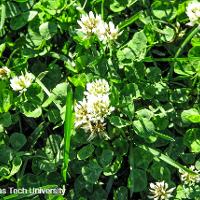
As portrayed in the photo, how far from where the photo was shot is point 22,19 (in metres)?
2.05

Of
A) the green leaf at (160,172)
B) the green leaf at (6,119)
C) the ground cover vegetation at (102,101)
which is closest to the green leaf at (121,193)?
the ground cover vegetation at (102,101)

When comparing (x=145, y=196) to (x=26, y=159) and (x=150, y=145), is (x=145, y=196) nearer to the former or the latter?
(x=150, y=145)

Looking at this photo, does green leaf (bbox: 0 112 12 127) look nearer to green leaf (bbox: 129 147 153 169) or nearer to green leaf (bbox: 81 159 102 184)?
green leaf (bbox: 81 159 102 184)

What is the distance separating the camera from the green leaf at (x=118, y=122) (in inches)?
68.8

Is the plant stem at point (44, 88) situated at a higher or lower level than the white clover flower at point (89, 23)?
lower

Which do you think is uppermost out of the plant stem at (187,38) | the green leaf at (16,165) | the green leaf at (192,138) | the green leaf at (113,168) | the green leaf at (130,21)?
the green leaf at (130,21)

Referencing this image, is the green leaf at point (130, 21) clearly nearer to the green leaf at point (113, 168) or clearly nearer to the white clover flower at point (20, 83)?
the white clover flower at point (20, 83)

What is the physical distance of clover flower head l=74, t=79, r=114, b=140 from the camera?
5.60 feet

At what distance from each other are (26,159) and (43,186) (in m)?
0.13

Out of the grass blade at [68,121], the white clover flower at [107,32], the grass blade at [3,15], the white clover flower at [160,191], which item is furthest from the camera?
the grass blade at [3,15]

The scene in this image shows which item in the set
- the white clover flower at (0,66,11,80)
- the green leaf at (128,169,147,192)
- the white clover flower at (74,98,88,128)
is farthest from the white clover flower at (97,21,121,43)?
the green leaf at (128,169,147,192)

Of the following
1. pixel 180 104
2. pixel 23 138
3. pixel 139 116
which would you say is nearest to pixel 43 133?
pixel 23 138

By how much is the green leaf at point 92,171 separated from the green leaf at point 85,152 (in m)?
0.03

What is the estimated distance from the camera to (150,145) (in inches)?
71.7
